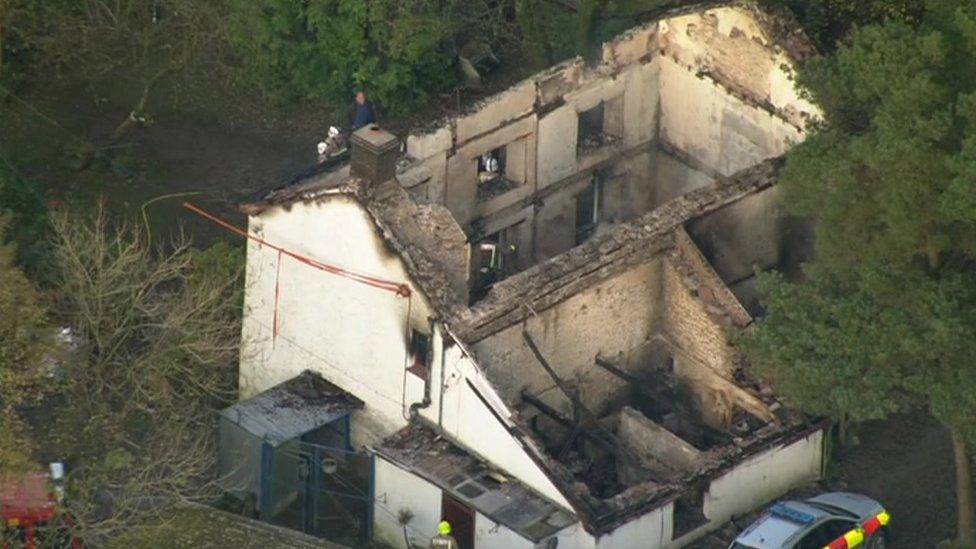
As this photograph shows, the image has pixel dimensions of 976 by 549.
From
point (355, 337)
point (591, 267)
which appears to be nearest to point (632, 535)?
point (591, 267)

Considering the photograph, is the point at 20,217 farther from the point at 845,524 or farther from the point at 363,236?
the point at 845,524

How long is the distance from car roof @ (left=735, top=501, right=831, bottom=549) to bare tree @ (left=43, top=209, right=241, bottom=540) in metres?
9.61

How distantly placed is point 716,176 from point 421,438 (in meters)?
9.93

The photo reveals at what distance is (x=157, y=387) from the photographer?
47625 mm

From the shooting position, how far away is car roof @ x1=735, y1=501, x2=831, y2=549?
43.7 metres

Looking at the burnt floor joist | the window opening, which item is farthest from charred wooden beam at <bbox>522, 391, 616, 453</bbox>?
the window opening

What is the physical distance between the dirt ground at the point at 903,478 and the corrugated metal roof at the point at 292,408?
7.21 meters

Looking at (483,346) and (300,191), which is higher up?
(300,191)

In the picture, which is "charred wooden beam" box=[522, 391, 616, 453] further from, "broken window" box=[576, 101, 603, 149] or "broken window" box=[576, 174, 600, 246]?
"broken window" box=[576, 101, 603, 149]

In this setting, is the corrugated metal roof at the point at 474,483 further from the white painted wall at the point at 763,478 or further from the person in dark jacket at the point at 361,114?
the person in dark jacket at the point at 361,114

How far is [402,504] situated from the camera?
152 ft

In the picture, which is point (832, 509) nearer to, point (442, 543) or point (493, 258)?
point (442, 543)

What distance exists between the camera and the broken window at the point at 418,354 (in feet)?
151

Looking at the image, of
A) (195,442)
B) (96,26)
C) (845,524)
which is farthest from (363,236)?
(96,26)
